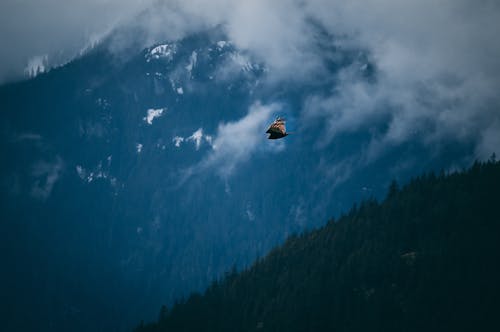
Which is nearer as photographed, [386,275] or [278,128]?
[278,128]

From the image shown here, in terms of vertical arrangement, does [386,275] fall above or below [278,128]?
above

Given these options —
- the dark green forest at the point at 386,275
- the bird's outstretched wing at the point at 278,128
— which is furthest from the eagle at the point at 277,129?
the dark green forest at the point at 386,275

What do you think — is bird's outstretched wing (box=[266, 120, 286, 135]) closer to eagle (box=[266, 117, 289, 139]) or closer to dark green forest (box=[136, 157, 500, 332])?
eagle (box=[266, 117, 289, 139])

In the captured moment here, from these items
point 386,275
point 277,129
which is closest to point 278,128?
point 277,129

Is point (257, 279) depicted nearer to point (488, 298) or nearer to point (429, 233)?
point (429, 233)

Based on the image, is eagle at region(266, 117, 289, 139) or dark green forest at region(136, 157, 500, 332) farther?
dark green forest at region(136, 157, 500, 332)

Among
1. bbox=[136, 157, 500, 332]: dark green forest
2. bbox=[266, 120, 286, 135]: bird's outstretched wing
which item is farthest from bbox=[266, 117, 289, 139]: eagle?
bbox=[136, 157, 500, 332]: dark green forest

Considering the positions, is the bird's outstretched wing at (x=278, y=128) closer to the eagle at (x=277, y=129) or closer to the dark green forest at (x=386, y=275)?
the eagle at (x=277, y=129)

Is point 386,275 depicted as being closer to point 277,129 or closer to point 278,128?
point 278,128
